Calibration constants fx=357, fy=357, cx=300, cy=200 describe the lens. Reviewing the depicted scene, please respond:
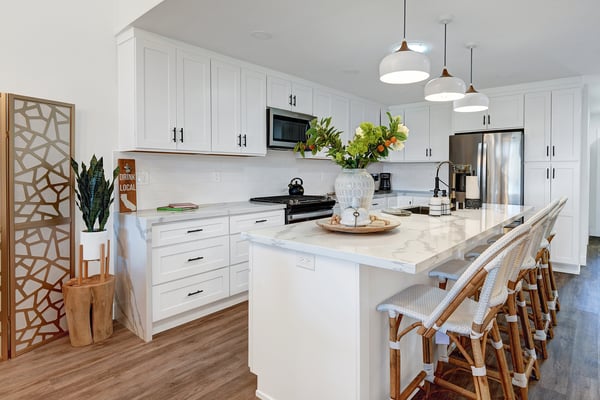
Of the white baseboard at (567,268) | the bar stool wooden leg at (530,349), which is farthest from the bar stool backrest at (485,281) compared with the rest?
the white baseboard at (567,268)

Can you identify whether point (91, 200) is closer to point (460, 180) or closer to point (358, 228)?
point (358, 228)

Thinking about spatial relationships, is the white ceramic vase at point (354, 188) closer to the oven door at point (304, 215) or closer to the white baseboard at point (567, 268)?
the oven door at point (304, 215)

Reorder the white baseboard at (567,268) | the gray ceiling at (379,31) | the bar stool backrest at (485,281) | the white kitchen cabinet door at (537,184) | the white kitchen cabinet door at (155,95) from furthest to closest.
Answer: the white kitchen cabinet door at (537,184) < the white baseboard at (567,268) < the white kitchen cabinet door at (155,95) < the gray ceiling at (379,31) < the bar stool backrest at (485,281)

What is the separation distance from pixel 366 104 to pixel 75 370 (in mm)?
4616

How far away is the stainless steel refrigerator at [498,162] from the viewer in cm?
439

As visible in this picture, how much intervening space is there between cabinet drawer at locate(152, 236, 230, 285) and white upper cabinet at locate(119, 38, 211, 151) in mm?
834

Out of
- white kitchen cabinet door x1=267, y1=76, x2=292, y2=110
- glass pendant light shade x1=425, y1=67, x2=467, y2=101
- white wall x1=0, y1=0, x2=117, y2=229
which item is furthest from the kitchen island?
white kitchen cabinet door x1=267, y1=76, x2=292, y2=110

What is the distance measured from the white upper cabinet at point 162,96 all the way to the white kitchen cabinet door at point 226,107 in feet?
0.31

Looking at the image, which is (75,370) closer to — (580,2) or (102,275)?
(102,275)

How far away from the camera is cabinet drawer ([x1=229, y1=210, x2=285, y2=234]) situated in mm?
3146

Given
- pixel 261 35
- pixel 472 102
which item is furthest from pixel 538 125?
pixel 261 35

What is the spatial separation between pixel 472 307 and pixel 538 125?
383 cm

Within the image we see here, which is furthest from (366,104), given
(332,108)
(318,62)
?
(318,62)

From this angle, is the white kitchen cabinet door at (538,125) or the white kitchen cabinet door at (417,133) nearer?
the white kitchen cabinet door at (538,125)
